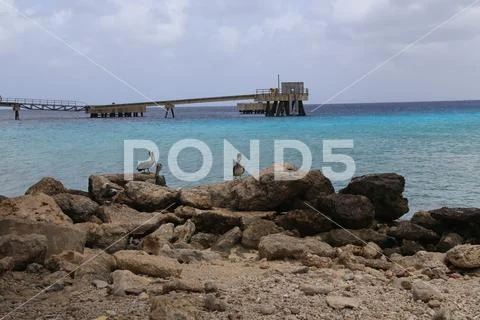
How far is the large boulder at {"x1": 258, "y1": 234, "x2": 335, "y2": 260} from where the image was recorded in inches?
324

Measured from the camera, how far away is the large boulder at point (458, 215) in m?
9.63

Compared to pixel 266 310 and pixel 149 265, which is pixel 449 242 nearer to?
pixel 266 310

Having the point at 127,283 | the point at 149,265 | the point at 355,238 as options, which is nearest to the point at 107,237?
the point at 149,265

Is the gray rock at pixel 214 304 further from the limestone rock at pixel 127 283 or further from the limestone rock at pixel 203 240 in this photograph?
the limestone rock at pixel 203 240

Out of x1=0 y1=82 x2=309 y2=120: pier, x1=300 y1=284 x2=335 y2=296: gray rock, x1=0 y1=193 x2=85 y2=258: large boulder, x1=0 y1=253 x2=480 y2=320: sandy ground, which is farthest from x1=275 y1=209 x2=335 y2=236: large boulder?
x1=0 y1=82 x2=309 y2=120: pier

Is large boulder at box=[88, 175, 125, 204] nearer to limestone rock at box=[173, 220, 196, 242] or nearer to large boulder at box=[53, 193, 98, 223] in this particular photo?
large boulder at box=[53, 193, 98, 223]

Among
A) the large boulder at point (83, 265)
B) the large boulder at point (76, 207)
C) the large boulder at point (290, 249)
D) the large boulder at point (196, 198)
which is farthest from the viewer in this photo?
the large boulder at point (196, 198)

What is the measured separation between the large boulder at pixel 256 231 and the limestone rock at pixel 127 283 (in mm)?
2636

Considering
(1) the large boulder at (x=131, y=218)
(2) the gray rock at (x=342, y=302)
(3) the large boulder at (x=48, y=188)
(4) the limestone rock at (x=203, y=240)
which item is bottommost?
(4) the limestone rock at (x=203, y=240)

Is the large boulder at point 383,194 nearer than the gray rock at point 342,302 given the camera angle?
No

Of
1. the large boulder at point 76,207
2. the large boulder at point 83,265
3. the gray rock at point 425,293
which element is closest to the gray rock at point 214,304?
the large boulder at point 83,265

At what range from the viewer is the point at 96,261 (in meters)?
7.26

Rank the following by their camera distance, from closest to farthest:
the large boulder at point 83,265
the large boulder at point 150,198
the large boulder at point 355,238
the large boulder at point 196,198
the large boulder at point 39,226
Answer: the large boulder at point 83,265 → the large boulder at point 39,226 → the large boulder at point 355,238 → the large boulder at point 196,198 → the large boulder at point 150,198

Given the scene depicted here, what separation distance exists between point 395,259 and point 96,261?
13.3 feet
